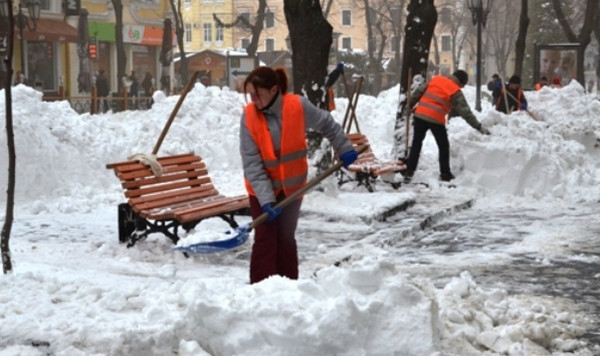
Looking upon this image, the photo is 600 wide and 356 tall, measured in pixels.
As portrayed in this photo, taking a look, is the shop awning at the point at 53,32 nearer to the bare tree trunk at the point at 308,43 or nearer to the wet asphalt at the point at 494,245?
the bare tree trunk at the point at 308,43

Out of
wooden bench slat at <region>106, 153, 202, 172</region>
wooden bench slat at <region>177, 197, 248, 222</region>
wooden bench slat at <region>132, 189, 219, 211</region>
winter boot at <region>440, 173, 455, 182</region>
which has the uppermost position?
wooden bench slat at <region>106, 153, 202, 172</region>

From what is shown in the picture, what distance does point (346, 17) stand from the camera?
92.3 metres

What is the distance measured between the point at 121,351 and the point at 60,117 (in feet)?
28.7

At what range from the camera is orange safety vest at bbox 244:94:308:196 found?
6.62 metres

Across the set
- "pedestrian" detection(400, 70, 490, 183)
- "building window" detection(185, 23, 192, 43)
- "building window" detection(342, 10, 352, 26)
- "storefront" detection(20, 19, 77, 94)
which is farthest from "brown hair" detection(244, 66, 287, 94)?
"building window" detection(342, 10, 352, 26)

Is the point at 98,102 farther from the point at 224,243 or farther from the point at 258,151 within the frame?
the point at 258,151

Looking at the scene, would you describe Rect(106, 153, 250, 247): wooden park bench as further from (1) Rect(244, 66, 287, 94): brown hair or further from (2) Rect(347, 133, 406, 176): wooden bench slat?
(2) Rect(347, 133, 406, 176): wooden bench slat

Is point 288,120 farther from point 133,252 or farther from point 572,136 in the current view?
point 572,136

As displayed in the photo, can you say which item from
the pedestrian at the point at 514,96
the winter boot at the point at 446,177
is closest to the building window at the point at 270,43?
the pedestrian at the point at 514,96

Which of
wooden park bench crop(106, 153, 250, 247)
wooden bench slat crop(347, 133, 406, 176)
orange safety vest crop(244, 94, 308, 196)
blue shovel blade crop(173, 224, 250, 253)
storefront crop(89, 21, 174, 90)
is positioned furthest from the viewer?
storefront crop(89, 21, 174, 90)

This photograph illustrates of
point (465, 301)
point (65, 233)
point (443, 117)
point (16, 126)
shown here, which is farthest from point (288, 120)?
point (443, 117)

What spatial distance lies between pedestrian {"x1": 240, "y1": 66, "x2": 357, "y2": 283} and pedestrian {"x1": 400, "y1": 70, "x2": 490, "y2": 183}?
271 inches

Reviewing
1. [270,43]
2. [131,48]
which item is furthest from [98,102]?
[270,43]

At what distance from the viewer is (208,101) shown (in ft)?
57.6
